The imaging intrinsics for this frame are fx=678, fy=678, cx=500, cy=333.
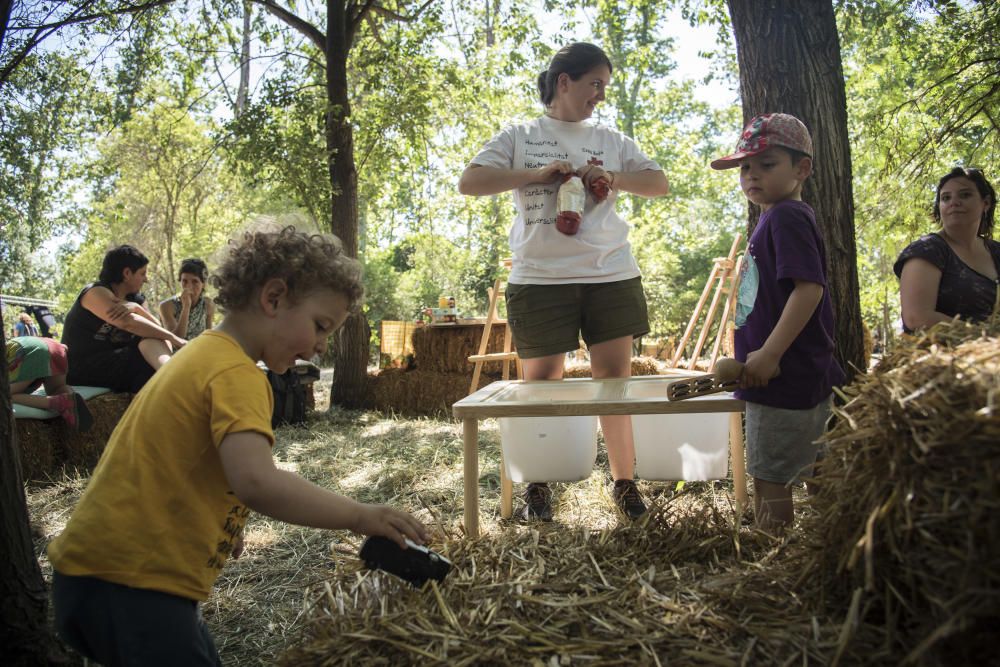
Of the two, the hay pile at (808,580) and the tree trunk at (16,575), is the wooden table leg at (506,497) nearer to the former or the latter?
the hay pile at (808,580)

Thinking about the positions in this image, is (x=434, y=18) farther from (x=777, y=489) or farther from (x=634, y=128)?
(x=634, y=128)

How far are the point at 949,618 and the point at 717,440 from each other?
1.90m

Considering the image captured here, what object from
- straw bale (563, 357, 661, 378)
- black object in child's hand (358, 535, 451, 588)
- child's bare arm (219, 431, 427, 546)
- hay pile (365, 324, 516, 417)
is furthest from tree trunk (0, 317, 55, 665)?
straw bale (563, 357, 661, 378)

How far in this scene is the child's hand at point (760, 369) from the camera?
203 centimetres

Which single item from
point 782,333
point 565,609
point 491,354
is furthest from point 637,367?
point 565,609

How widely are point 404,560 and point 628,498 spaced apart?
4.99 feet

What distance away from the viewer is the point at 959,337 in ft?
4.14

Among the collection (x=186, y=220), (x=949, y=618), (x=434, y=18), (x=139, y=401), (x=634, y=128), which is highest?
(x=634, y=128)

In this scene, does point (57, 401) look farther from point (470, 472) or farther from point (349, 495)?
point (470, 472)

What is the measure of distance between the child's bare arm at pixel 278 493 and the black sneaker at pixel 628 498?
1535mm

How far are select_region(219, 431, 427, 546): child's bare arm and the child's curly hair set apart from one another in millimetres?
402

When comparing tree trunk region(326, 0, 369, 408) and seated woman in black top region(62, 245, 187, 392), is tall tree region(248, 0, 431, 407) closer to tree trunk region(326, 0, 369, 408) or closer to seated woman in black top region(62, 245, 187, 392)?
tree trunk region(326, 0, 369, 408)

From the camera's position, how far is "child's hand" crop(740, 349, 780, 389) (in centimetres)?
203

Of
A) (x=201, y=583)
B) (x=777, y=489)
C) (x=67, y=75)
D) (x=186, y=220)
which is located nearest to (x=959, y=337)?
(x=777, y=489)
